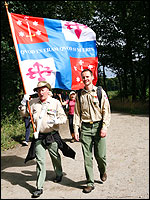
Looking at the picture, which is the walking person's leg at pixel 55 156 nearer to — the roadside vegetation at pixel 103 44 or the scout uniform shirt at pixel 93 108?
the scout uniform shirt at pixel 93 108

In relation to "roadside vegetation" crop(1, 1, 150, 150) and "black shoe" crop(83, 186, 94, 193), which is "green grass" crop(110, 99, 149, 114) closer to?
"roadside vegetation" crop(1, 1, 150, 150)

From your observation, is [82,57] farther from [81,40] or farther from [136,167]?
[136,167]

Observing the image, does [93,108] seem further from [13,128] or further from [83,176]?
[13,128]

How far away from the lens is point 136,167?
17.6 feet

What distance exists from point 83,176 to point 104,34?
21.0m

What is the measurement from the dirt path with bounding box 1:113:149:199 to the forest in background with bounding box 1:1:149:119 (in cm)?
498

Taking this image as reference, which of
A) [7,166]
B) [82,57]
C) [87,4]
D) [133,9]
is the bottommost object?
[7,166]

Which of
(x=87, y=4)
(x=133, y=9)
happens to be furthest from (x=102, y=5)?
(x=87, y=4)

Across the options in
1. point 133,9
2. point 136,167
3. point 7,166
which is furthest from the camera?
point 133,9

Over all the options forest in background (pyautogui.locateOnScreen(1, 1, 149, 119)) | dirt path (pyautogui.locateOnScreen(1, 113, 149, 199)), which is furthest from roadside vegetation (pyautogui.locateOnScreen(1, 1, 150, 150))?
dirt path (pyautogui.locateOnScreen(1, 113, 149, 199))

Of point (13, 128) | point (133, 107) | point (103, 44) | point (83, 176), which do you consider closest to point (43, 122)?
point (83, 176)

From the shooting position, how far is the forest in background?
37.1ft

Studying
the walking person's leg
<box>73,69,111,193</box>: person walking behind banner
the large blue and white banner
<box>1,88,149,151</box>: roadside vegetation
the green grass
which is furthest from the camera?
the green grass

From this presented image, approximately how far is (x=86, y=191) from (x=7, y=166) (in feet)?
9.34
